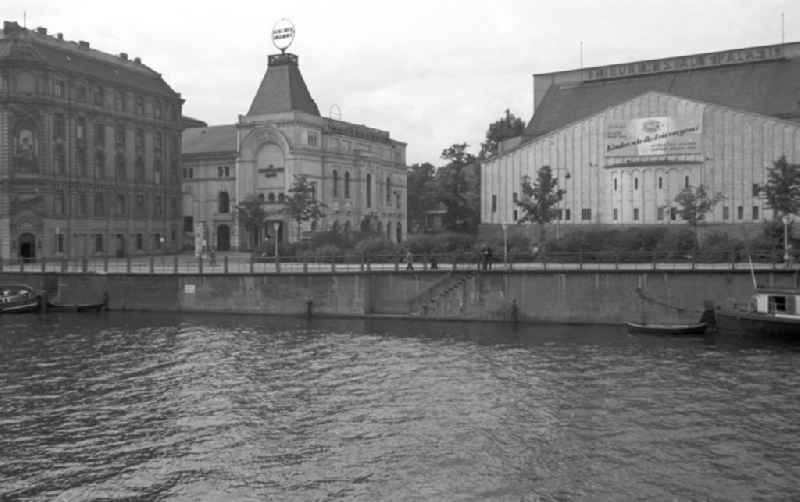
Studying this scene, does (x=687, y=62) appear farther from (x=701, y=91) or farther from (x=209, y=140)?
(x=209, y=140)

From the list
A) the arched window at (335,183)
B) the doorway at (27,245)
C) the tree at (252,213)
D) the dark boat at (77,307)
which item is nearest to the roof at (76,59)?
the doorway at (27,245)

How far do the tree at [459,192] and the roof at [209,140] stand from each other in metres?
24.9

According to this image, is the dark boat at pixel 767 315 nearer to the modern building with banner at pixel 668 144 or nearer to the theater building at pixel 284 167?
the modern building with banner at pixel 668 144

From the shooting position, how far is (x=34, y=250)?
8194cm

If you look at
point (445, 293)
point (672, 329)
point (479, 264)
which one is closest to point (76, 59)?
point (445, 293)

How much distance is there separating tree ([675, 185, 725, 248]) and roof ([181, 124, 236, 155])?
52.8m

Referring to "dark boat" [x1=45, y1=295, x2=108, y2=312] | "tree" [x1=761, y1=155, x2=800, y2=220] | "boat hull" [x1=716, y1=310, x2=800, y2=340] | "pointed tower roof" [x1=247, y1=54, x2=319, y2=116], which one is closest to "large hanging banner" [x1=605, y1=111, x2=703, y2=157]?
"tree" [x1=761, y1=155, x2=800, y2=220]

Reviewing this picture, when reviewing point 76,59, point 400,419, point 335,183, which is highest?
point 76,59

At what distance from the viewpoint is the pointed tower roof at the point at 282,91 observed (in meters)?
93.9

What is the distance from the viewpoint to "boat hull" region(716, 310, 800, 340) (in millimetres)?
45156

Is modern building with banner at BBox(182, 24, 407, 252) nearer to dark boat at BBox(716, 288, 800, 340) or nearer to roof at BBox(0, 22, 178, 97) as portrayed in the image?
roof at BBox(0, 22, 178, 97)

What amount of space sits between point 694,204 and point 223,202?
53101 mm

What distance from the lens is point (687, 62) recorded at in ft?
303

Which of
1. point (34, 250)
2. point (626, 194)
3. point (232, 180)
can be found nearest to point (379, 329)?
point (626, 194)
